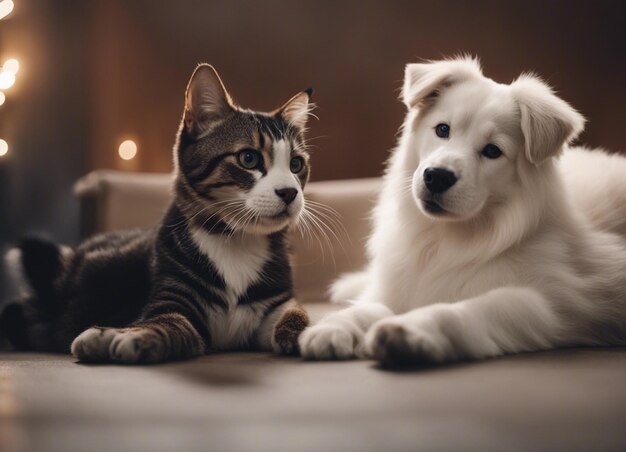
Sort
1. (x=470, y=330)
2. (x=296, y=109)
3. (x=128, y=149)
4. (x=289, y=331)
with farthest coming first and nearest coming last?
1. (x=128, y=149)
2. (x=296, y=109)
3. (x=289, y=331)
4. (x=470, y=330)

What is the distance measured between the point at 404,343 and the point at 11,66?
3.37m

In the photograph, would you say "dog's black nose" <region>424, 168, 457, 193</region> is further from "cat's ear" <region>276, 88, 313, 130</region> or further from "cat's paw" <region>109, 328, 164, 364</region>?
"cat's paw" <region>109, 328, 164, 364</region>

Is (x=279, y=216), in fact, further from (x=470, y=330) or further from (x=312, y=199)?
(x=312, y=199)

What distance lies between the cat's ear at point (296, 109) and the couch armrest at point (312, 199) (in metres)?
0.89

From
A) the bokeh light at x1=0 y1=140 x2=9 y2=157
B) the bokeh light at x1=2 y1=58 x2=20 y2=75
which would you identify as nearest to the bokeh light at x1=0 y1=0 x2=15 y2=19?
the bokeh light at x1=2 y1=58 x2=20 y2=75

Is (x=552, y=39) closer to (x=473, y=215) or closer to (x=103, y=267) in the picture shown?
(x=473, y=215)

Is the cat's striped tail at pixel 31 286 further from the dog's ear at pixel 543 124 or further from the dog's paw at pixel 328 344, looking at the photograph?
the dog's ear at pixel 543 124

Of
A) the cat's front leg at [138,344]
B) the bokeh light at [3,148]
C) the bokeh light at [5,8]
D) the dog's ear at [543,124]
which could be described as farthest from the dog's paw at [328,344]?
the bokeh light at [5,8]

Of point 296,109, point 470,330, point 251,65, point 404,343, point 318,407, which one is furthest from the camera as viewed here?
point 251,65

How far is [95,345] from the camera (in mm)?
1340

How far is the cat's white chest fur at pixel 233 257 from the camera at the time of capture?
5.29 ft

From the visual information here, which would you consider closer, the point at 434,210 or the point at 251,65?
the point at 434,210

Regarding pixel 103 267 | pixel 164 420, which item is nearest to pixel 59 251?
pixel 103 267

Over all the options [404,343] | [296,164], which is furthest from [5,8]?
[404,343]
